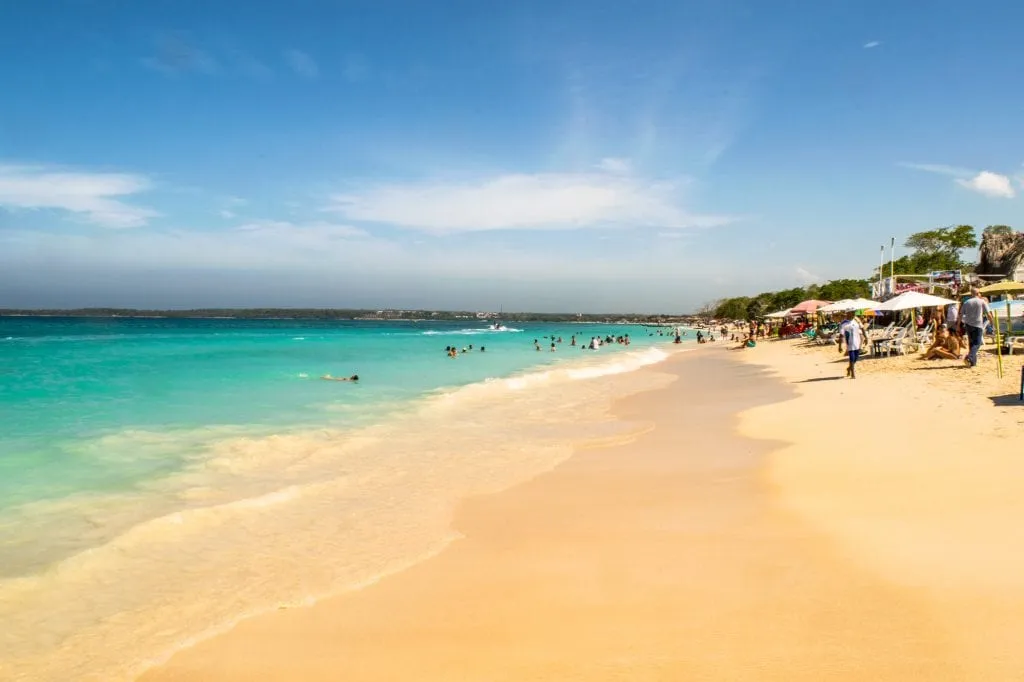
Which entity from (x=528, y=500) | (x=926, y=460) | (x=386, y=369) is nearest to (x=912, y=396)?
(x=926, y=460)

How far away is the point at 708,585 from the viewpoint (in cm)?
440

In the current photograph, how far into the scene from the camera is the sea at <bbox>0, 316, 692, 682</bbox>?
452 cm

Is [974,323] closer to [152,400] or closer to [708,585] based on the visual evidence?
[708,585]

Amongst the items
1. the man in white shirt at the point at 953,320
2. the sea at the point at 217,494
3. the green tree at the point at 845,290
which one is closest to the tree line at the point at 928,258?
the green tree at the point at 845,290

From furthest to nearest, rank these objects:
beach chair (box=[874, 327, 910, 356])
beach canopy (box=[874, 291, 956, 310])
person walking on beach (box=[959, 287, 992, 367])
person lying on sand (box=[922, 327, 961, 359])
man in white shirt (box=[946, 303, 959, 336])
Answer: beach chair (box=[874, 327, 910, 356])
man in white shirt (box=[946, 303, 959, 336])
beach canopy (box=[874, 291, 956, 310])
person lying on sand (box=[922, 327, 961, 359])
person walking on beach (box=[959, 287, 992, 367])

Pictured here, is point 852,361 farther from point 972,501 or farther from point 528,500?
point 528,500

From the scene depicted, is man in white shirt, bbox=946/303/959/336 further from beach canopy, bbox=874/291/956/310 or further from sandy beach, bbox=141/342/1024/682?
sandy beach, bbox=141/342/1024/682

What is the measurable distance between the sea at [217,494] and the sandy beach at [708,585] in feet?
1.96

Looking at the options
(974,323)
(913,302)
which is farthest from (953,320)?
(974,323)

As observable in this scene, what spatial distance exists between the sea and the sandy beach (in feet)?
1.96

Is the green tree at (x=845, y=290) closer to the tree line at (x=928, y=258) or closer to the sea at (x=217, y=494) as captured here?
the tree line at (x=928, y=258)

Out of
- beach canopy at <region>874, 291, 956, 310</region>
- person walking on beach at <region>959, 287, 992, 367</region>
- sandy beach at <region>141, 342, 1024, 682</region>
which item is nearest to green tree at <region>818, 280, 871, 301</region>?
beach canopy at <region>874, 291, 956, 310</region>

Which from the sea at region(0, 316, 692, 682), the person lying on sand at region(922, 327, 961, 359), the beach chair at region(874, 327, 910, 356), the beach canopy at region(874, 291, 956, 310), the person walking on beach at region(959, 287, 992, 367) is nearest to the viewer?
the sea at region(0, 316, 692, 682)

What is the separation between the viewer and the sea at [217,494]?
4.52 metres
